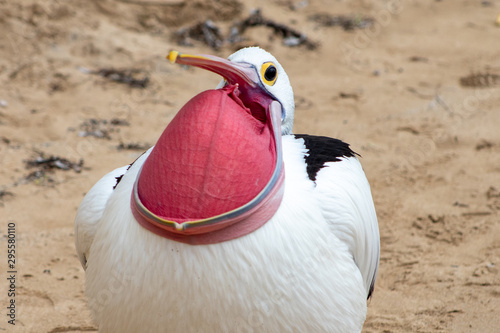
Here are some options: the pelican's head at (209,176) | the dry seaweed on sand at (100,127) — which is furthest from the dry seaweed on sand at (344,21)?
the pelican's head at (209,176)

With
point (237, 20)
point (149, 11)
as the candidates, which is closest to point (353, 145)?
point (237, 20)

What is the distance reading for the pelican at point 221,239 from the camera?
75.8 inches

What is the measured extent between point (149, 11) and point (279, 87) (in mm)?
5561

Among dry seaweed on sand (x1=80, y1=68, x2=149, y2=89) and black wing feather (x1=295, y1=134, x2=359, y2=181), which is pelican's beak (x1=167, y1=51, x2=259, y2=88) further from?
dry seaweed on sand (x1=80, y1=68, x2=149, y2=89)

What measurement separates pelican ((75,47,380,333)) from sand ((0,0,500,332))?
1225 millimetres

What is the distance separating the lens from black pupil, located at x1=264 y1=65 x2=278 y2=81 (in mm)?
2473

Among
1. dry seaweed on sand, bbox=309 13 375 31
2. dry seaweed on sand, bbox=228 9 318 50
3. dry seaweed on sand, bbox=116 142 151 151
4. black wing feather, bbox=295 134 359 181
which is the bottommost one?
dry seaweed on sand, bbox=116 142 151 151

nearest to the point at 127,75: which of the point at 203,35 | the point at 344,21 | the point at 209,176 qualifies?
the point at 203,35

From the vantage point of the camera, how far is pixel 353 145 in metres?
5.18

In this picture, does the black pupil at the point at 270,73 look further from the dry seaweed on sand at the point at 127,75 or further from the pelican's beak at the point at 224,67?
the dry seaweed on sand at the point at 127,75

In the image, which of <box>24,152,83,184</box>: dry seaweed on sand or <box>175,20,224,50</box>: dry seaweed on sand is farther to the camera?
<box>175,20,224,50</box>: dry seaweed on sand

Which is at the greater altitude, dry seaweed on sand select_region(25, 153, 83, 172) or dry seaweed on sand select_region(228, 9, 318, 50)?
dry seaweed on sand select_region(228, 9, 318, 50)

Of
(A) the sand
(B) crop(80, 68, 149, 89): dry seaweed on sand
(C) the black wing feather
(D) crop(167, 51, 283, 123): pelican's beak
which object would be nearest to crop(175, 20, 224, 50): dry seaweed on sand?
(A) the sand

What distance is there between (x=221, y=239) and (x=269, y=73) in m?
0.87
